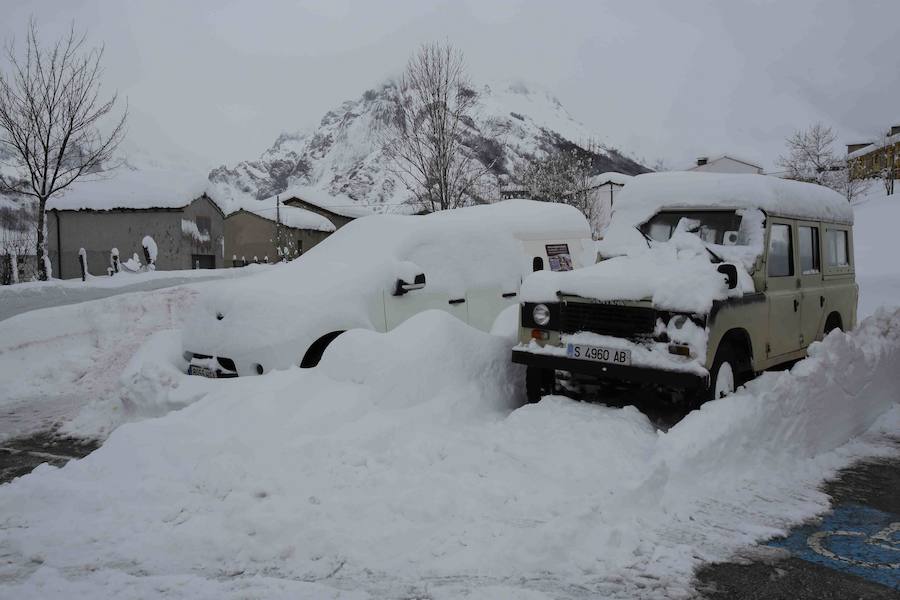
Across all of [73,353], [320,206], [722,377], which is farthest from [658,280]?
[320,206]

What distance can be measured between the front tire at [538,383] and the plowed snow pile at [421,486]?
0.87ft

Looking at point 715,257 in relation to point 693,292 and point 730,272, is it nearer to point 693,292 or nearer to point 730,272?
point 730,272

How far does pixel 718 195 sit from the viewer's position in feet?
19.6

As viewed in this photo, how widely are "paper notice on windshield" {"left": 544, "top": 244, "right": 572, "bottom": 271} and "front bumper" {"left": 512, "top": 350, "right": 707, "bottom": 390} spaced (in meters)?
3.16

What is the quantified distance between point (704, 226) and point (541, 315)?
198 centimetres

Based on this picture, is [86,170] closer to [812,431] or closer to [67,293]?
[67,293]

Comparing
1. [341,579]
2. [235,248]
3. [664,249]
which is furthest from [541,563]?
[235,248]

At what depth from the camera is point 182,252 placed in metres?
30.8

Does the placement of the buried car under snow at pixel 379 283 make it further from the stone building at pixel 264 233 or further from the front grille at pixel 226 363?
the stone building at pixel 264 233

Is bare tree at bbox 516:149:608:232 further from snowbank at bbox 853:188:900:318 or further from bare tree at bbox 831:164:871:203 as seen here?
bare tree at bbox 831:164:871:203

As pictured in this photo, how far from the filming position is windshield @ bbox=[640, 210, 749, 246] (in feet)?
19.0

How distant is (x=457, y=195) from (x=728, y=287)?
56.5 ft

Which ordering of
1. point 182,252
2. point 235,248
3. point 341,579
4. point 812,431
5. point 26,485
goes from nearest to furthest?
point 341,579 < point 26,485 < point 812,431 < point 182,252 < point 235,248

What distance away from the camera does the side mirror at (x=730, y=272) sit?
5.01m
